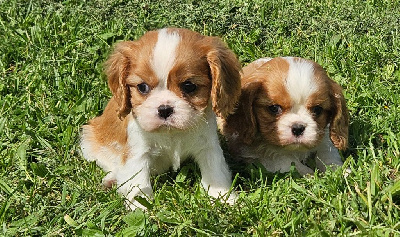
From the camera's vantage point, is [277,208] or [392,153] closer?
[277,208]

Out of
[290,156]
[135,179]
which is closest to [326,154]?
[290,156]

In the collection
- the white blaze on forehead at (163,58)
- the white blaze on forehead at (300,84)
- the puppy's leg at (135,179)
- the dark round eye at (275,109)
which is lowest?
the puppy's leg at (135,179)

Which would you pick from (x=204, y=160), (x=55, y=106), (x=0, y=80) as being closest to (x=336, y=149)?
(x=204, y=160)

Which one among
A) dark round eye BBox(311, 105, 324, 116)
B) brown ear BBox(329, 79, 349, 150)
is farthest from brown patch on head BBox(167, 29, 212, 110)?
brown ear BBox(329, 79, 349, 150)

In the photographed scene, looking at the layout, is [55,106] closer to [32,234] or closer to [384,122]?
[32,234]

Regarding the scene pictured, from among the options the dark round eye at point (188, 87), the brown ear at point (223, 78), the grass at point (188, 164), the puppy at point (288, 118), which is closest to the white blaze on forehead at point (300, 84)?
the puppy at point (288, 118)

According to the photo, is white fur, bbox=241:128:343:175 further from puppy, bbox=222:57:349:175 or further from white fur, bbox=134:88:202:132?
white fur, bbox=134:88:202:132

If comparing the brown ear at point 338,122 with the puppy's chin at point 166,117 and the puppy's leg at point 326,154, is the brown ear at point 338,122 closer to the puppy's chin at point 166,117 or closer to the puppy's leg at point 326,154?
the puppy's leg at point 326,154

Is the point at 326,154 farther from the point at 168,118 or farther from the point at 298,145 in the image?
the point at 168,118
